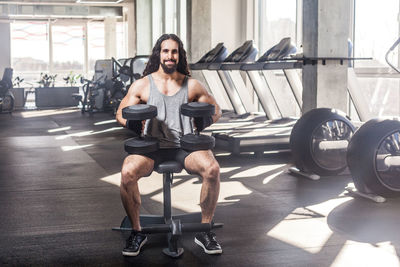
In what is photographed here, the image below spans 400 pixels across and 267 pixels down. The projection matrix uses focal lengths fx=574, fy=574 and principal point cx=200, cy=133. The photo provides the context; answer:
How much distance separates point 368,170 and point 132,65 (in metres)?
6.56

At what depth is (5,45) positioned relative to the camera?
64.4 ft

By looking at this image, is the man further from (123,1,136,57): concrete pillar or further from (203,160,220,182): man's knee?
(123,1,136,57): concrete pillar

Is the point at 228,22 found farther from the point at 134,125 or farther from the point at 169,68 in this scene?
the point at 134,125

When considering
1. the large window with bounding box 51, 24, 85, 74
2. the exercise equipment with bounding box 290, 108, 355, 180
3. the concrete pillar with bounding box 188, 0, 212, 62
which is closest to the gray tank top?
the exercise equipment with bounding box 290, 108, 355, 180

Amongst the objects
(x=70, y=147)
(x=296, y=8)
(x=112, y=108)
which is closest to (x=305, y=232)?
(x=70, y=147)

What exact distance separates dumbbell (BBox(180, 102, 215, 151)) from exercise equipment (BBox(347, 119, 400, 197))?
164cm

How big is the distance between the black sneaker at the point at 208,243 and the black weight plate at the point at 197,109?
1.99ft

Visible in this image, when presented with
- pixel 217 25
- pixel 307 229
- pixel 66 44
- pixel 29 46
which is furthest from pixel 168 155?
pixel 29 46

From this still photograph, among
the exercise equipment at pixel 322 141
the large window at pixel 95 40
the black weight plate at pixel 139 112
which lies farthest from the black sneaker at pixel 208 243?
the large window at pixel 95 40

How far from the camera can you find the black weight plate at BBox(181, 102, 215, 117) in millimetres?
2701

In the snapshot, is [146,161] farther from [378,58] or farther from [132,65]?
[132,65]

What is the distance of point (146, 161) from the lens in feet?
9.16

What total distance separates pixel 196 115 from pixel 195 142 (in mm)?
130

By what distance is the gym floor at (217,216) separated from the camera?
2754 mm
